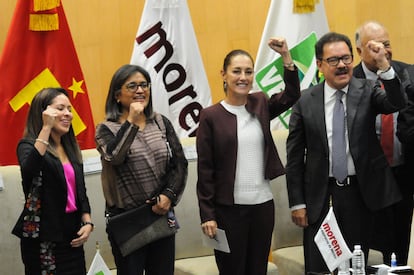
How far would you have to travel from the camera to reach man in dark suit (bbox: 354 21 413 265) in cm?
502

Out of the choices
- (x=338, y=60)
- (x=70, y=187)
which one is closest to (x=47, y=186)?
(x=70, y=187)

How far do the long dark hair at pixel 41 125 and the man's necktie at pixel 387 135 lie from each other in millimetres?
1850

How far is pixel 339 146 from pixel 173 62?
1.69 meters

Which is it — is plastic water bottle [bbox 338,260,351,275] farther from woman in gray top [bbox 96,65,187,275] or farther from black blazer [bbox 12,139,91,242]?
black blazer [bbox 12,139,91,242]

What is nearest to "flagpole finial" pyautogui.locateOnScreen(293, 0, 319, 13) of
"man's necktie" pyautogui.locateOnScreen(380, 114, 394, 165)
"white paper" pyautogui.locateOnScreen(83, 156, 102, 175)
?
"man's necktie" pyautogui.locateOnScreen(380, 114, 394, 165)

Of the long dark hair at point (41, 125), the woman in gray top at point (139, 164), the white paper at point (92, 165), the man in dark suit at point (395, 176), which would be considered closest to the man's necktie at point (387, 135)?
the man in dark suit at point (395, 176)

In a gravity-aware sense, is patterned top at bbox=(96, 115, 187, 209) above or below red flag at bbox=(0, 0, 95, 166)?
below

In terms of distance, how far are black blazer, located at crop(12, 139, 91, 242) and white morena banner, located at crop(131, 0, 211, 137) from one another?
169 centimetres

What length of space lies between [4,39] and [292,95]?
2.31 meters

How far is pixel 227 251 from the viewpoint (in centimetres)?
441

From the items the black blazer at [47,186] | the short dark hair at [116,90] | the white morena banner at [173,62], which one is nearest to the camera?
the black blazer at [47,186]

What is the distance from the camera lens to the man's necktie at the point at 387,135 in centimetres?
498

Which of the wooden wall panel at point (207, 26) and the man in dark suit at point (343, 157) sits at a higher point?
the wooden wall panel at point (207, 26)

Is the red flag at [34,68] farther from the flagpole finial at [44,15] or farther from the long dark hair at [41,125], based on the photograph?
the long dark hair at [41,125]
